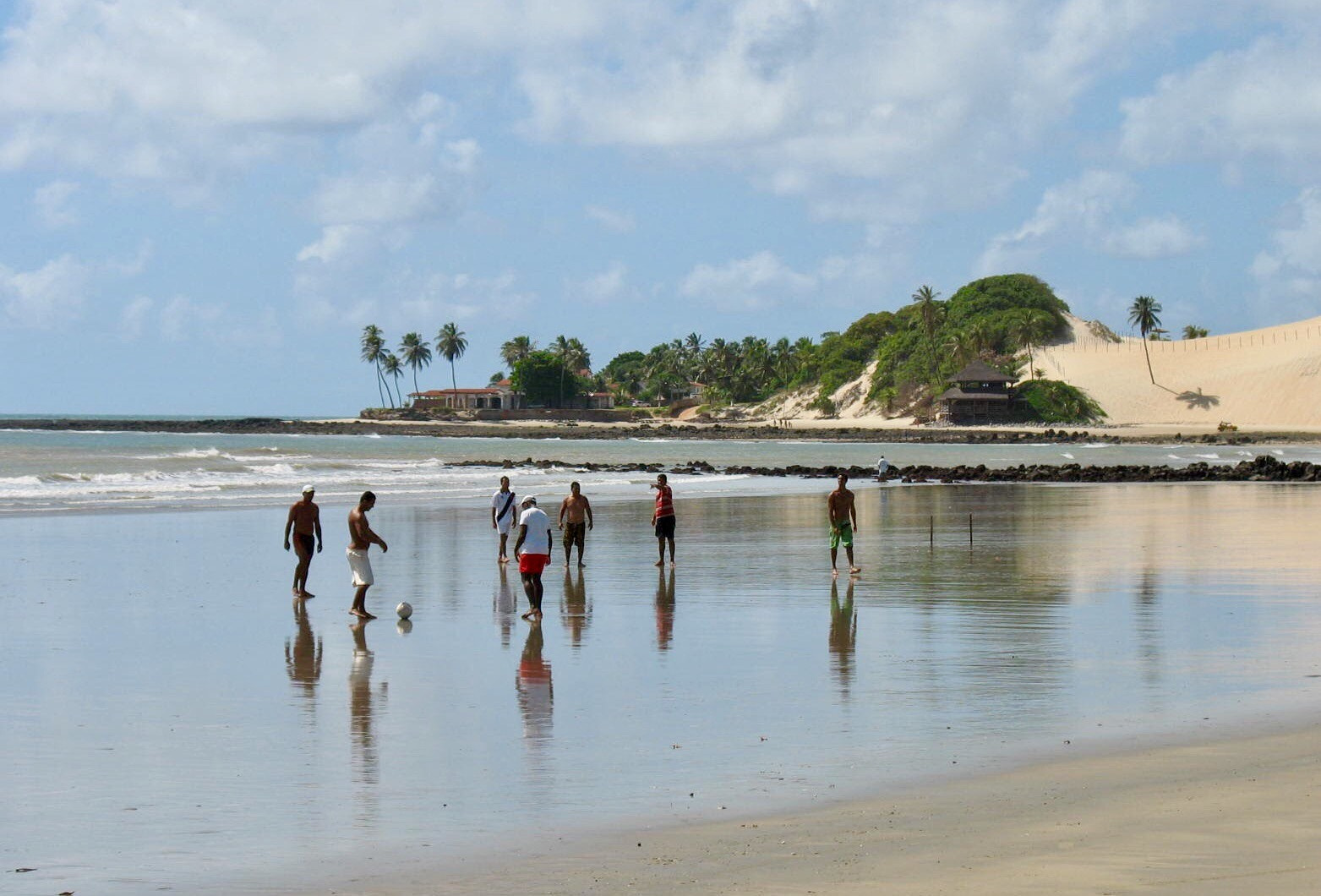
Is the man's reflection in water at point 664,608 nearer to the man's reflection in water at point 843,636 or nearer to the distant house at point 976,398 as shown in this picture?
the man's reflection in water at point 843,636

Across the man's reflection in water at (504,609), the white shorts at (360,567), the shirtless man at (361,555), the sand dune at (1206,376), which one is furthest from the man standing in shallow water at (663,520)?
the sand dune at (1206,376)

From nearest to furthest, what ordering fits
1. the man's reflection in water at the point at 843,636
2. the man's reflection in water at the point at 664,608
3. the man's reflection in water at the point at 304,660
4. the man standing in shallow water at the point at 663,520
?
the man's reflection in water at the point at 304,660
the man's reflection in water at the point at 843,636
the man's reflection in water at the point at 664,608
the man standing in shallow water at the point at 663,520

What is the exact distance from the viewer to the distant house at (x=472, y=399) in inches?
6526

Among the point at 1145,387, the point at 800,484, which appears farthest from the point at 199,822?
the point at 1145,387

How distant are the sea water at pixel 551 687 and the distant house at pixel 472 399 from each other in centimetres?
14274

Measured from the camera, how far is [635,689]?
36.2 feet

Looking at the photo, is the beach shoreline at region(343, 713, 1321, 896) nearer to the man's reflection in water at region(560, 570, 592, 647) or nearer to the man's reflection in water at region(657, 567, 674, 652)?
the man's reflection in water at region(657, 567, 674, 652)

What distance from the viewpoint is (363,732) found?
31.0 feet

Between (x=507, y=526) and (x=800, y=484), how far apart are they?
97.2 ft

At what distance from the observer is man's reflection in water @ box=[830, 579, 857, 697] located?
38.3 ft

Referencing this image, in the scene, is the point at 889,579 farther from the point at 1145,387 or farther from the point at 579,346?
the point at 579,346

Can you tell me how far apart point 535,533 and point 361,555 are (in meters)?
1.95

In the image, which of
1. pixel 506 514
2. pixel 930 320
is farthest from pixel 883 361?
pixel 506 514

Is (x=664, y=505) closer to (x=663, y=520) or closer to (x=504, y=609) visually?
(x=663, y=520)
